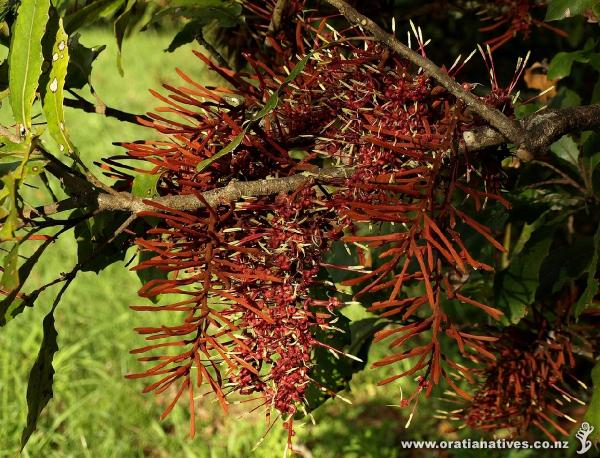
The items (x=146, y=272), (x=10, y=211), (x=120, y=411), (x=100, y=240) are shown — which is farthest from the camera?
(x=120, y=411)

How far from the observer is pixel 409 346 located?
2.90 m

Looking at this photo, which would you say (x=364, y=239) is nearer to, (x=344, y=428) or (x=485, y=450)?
(x=485, y=450)

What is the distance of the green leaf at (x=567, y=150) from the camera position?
1594 mm

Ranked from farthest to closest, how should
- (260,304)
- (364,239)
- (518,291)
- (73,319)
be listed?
(73,319) < (518,291) < (260,304) < (364,239)

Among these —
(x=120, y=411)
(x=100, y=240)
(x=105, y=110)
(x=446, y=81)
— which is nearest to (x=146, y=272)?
(x=100, y=240)

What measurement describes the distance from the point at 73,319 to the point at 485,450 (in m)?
1.99

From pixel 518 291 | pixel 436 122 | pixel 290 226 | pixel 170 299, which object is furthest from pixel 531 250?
pixel 170 299

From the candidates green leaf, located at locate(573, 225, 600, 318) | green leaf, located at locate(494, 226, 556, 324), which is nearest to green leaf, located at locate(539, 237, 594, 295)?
green leaf, located at locate(494, 226, 556, 324)

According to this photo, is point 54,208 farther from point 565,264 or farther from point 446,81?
point 565,264

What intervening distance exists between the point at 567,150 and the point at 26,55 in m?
1.11

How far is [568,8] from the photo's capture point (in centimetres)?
121

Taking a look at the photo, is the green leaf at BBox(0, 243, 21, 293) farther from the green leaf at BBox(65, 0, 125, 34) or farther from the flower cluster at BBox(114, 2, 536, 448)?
the green leaf at BBox(65, 0, 125, 34)

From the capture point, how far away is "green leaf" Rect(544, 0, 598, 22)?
121 centimetres

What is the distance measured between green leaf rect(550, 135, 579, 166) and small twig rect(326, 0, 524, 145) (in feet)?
2.43
